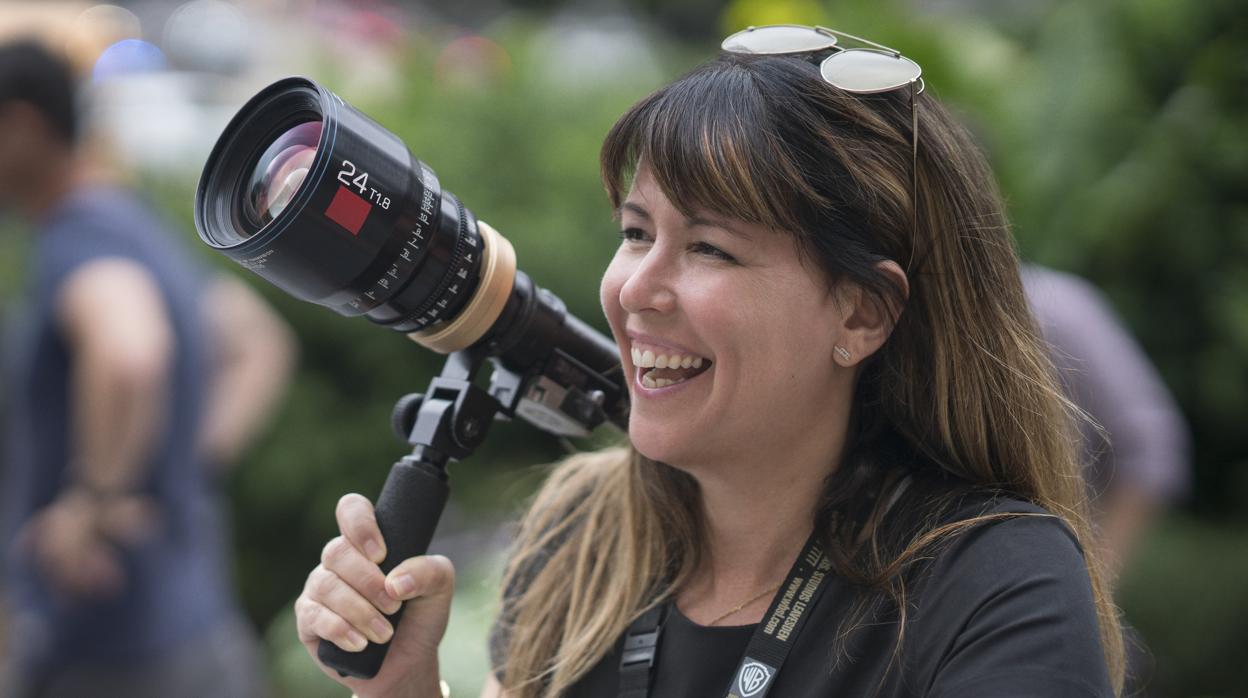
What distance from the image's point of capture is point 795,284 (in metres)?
1.94

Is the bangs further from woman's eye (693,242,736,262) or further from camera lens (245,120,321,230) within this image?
camera lens (245,120,321,230)

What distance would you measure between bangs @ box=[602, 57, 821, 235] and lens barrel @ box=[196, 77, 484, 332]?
33 cm

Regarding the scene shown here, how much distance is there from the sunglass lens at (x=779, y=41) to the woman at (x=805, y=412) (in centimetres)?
1

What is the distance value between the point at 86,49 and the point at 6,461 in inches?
75.8

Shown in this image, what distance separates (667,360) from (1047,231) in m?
3.91

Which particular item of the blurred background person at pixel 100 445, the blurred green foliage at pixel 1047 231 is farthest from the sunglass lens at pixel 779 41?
the blurred green foliage at pixel 1047 231

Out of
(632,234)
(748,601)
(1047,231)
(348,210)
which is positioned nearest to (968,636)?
(748,601)

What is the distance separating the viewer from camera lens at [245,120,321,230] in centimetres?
197

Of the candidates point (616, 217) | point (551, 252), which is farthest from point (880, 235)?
point (551, 252)

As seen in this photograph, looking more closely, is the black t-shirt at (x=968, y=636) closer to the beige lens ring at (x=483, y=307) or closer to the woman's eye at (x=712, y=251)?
the woman's eye at (x=712, y=251)

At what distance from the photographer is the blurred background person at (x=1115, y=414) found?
339cm

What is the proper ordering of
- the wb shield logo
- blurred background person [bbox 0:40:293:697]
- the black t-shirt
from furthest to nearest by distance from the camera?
blurred background person [bbox 0:40:293:697] < the wb shield logo < the black t-shirt

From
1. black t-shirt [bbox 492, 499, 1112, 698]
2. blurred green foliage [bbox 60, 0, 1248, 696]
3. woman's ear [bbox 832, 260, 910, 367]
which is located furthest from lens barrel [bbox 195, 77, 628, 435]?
blurred green foliage [bbox 60, 0, 1248, 696]

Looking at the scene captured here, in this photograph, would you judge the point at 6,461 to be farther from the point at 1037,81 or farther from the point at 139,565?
the point at 1037,81
